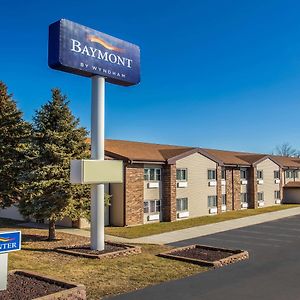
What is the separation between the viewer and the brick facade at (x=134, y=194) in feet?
82.2

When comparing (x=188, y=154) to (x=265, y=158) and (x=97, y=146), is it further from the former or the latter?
(x=97, y=146)

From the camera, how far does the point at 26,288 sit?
9.52m

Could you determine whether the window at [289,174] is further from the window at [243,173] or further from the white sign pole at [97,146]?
the white sign pole at [97,146]

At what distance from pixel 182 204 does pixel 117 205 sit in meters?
6.22

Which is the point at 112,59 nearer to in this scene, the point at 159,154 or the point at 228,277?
the point at 228,277

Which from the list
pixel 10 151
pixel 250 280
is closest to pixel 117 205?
pixel 10 151

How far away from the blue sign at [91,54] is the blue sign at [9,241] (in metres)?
6.85

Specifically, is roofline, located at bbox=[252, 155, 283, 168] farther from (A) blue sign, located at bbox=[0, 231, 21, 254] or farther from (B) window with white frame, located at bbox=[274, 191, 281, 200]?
(A) blue sign, located at bbox=[0, 231, 21, 254]

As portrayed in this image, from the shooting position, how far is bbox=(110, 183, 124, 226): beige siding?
985 inches

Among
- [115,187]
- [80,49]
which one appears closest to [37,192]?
[80,49]

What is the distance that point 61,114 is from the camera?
61.1 feet

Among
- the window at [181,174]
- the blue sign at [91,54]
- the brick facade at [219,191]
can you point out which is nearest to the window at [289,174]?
the brick facade at [219,191]

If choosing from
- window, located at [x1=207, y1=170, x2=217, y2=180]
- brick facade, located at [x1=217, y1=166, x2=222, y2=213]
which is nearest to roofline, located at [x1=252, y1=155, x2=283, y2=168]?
brick facade, located at [x1=217, y1=166, x2=222, y2=213]

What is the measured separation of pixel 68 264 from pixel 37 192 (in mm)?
5110
